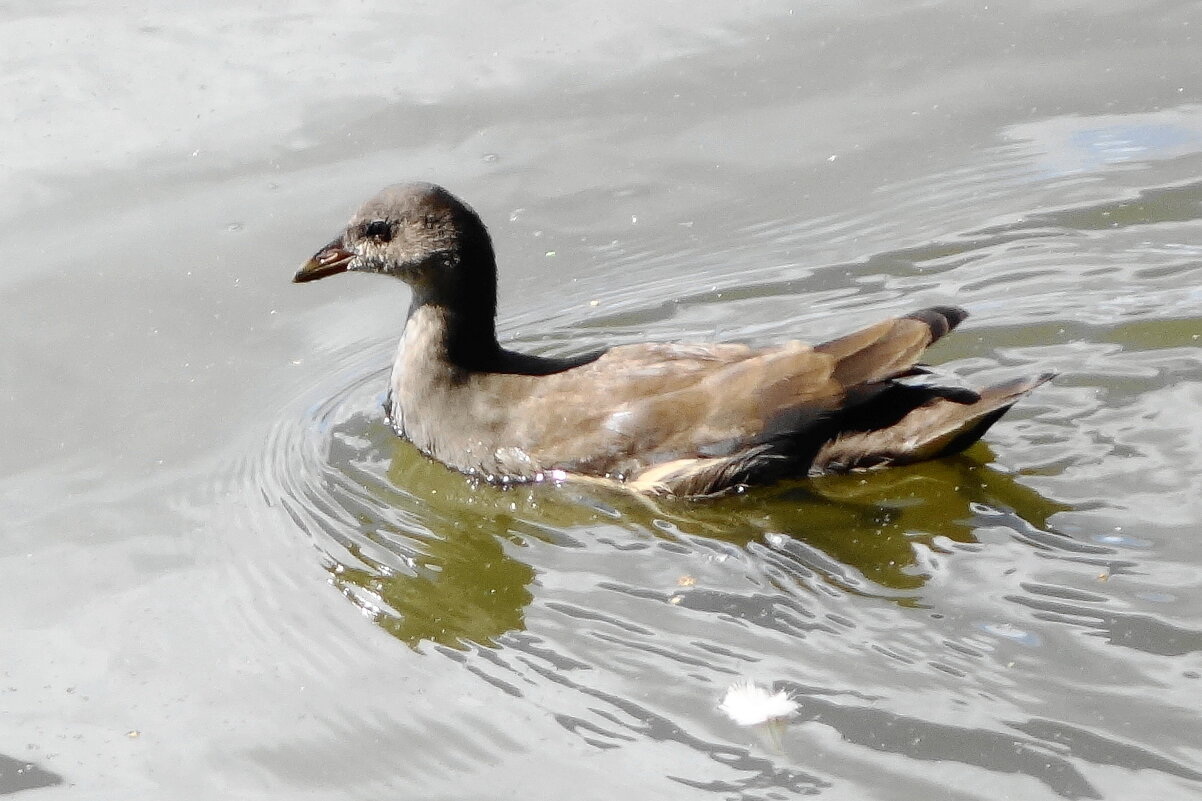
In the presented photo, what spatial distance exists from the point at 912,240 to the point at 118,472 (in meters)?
3.86

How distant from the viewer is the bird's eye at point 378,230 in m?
7.25

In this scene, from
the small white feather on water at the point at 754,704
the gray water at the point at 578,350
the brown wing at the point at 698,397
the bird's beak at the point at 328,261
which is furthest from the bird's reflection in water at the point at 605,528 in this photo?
the bird's beak at the point at 328,261

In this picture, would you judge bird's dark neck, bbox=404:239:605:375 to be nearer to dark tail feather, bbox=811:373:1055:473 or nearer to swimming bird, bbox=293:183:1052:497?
swimming bird, bbox=293:183:1052:497

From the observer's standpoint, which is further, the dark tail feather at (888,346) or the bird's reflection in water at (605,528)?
the dark tail feather at (888,346)

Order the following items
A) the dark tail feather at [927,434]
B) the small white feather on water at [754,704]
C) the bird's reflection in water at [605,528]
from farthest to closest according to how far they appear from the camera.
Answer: the dark tail feather at [927,434] → the bird's reflection in water at [605,528] → the small white feather on water at [754,704]

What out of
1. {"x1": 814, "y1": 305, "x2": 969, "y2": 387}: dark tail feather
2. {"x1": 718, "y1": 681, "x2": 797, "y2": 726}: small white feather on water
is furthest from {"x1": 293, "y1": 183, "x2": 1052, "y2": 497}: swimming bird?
{"x1": 718, "y1": 681, "x2": 797, "y2": 726}: small white feather on water

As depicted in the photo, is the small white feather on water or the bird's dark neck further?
the bird's dark neck

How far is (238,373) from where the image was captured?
7.81 meters

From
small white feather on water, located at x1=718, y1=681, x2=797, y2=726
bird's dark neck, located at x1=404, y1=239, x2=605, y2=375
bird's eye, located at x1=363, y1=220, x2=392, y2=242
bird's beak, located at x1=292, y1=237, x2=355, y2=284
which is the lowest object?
small white feather on water, located at x1=718, y1=681, x2=797, y2=726

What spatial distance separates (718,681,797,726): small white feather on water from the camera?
523 centimetres

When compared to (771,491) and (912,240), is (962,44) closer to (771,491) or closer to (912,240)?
(912,240)

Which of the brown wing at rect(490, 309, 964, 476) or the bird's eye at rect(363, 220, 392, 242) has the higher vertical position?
the bird's eye at rect(363, 220, 392, 242)

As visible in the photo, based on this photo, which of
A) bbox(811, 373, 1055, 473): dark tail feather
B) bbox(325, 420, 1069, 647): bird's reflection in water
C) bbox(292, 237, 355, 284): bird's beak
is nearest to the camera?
bbox(325, 420, 1069, 647): bird's reflection in water

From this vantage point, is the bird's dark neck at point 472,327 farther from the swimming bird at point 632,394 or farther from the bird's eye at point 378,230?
the bird's eye at point 378,230
